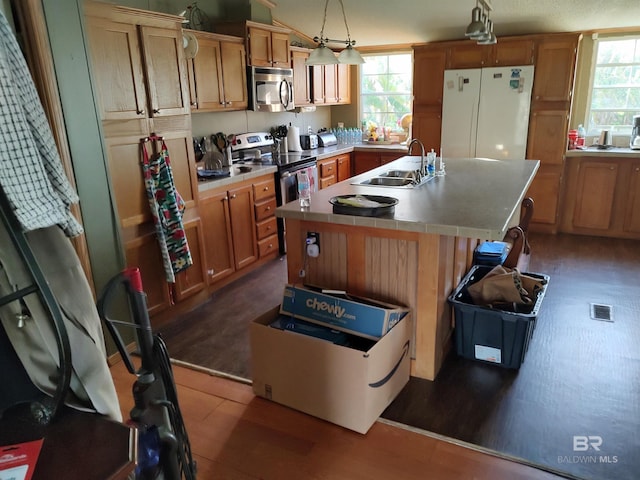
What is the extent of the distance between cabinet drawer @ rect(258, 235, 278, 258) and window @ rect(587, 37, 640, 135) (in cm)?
366

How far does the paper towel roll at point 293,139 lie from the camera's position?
17.2ft

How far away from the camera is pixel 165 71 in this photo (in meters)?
3.04

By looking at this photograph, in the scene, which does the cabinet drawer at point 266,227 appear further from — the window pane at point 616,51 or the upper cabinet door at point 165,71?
the window pane at point 616,51

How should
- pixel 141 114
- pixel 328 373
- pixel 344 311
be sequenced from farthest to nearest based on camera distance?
pixel 141 114, pixel 344 311, pixel 328 373

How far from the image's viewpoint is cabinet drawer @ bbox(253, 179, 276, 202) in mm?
4127

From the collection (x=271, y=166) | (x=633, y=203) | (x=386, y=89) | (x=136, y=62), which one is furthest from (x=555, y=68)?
(x=136, y=62)

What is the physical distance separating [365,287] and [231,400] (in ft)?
3.01

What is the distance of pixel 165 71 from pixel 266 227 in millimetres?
1693

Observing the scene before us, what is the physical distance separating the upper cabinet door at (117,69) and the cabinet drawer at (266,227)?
1584mm

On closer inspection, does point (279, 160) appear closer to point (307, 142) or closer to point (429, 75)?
point (307, 142)

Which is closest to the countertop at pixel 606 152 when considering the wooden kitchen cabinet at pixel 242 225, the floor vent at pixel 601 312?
the floor vent at pixel 601 312

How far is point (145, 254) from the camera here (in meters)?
3.04

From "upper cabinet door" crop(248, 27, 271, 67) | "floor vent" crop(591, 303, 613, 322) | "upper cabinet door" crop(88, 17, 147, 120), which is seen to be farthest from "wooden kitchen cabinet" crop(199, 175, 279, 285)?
"floor vent" crop(591, 303, 613, 322)

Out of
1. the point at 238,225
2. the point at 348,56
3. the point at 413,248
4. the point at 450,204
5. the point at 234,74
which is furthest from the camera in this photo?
the point at 234,74
